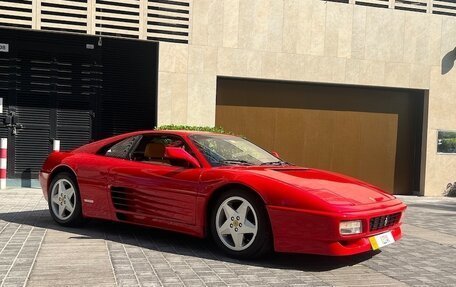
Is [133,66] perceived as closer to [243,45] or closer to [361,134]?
[243,45]

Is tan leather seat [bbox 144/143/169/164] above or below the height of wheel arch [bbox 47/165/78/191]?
above

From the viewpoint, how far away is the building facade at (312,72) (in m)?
11.2

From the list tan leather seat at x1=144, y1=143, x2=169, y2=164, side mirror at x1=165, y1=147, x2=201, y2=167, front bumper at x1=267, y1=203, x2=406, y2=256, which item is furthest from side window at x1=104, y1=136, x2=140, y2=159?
front bumper at x1=267, y1=203, x2=406, y2=256

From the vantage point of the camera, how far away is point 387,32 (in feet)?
41.7

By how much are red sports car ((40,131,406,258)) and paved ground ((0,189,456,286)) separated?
0.23 m

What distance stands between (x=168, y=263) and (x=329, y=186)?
163 centimetres

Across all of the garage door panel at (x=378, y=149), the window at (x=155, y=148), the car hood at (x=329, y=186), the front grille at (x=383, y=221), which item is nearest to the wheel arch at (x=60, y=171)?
the window at (x=155, y=148)

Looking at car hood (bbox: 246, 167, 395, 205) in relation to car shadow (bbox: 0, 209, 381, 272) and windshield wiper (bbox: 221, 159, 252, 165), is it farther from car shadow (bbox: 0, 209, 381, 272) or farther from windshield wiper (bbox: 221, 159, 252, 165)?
car shadow (bbox: 0, 209, 381, 272)

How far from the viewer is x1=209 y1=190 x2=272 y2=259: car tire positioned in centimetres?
438

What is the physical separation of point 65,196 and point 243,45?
693 centimetres

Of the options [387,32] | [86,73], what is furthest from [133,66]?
[387,32]

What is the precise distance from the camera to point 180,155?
4859mm

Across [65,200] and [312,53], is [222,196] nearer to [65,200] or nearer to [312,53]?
[65,200]

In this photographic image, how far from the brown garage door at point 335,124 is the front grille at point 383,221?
7.56 metres
